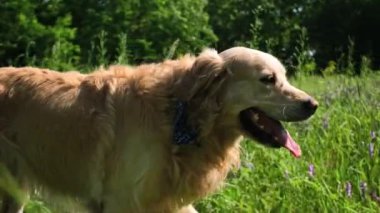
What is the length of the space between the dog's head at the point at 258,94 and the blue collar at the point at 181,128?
8.5 inches

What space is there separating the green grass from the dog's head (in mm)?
640

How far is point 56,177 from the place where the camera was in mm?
5289

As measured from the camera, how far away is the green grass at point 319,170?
5273 millimetres

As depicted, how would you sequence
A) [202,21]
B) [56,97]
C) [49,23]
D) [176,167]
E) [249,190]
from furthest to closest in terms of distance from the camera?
[202,21] → [49,23] → [249,190] → [56,97] → [176,167]

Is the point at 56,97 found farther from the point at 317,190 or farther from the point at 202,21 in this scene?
the point at 202,21

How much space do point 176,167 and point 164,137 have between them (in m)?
0.20

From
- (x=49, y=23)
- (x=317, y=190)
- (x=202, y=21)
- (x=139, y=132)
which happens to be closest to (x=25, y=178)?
(x=139, y=132)

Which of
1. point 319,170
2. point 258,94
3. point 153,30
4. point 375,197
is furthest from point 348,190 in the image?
point 153,30

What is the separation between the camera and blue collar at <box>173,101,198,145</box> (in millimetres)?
4766

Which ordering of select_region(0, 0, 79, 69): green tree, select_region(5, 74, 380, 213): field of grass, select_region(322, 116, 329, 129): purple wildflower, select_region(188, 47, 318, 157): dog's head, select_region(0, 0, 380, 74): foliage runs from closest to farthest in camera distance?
select_region(188, 47, 318, 157): dog's head, select_region(5, 74, 380, 213): field of grass, select_region(322, 116, 329, 129): purple wildflower, select_region(0, 0, 380, 74): foliage, select_region(0, 0, 79, 69): green tree

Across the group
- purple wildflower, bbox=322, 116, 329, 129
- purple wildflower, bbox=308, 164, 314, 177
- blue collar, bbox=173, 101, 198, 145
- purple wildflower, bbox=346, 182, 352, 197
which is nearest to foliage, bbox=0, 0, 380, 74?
purple wildflower, bbox=322, 116, 329, 129

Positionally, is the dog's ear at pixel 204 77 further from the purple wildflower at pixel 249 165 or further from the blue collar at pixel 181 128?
the purple wildflower at pixel 249 165

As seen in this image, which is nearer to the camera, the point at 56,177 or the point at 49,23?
the point at 56,177

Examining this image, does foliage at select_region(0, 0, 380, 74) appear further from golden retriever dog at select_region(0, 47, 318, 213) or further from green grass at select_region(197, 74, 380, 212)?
golden retriever dog at select_region(0, 47, 318, 213)
